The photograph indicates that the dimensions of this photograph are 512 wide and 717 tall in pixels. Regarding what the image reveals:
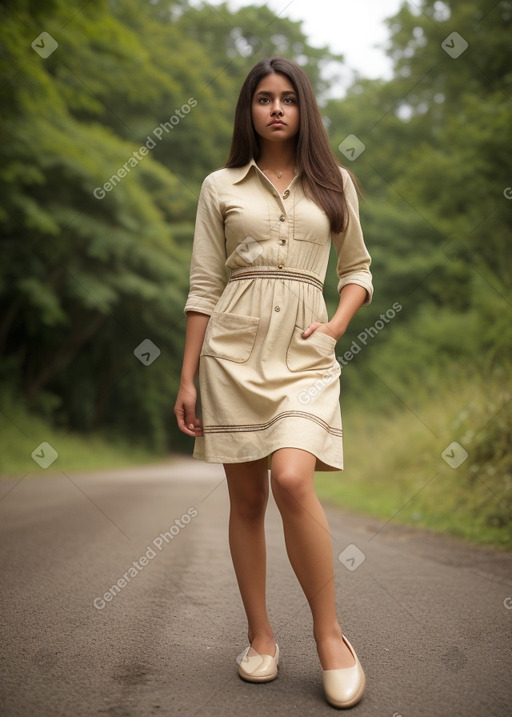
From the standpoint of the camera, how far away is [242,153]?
2744 mm

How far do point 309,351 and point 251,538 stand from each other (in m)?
0.71

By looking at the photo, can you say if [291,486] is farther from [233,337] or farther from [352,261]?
[352,261]

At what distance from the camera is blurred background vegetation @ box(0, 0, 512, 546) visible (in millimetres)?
9359

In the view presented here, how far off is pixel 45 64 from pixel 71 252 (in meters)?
3.95

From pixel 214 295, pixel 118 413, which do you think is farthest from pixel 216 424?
pixel 118 413

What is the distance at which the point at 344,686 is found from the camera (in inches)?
88.1

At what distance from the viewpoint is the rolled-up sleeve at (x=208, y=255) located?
2693 millimetres

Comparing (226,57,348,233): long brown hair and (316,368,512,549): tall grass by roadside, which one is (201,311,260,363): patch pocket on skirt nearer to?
(226,57,348,233): long brown hair

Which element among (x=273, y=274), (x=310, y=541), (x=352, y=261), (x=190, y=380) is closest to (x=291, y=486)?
(x=310, y=541)

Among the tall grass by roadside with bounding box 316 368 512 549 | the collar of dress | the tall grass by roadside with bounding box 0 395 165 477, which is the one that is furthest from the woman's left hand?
the tall grass by roadside with bounding box 0 395 165 477

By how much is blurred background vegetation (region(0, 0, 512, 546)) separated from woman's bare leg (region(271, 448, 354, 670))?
3680 millimetres

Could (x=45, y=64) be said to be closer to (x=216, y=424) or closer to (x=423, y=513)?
(x=423, y=513)

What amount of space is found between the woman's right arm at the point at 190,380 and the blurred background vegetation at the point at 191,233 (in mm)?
3792

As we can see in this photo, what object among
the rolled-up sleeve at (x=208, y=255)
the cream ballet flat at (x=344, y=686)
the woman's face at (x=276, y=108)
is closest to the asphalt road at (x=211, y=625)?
the cream ballet flat at (x=344, y=686)
